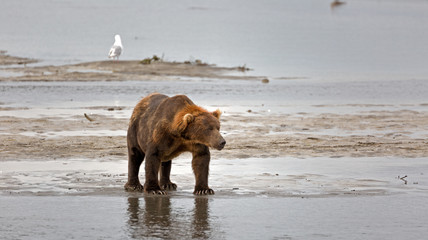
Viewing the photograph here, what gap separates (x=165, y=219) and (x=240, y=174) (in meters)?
3.08

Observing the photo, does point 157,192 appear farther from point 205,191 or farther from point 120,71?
point 120,71

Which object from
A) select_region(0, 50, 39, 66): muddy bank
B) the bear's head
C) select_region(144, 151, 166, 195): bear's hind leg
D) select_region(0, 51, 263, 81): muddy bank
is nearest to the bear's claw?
select_region(144, 151, 166, 195): bear's hind leg

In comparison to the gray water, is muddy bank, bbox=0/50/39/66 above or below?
below

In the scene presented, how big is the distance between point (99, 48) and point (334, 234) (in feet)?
Result: 134

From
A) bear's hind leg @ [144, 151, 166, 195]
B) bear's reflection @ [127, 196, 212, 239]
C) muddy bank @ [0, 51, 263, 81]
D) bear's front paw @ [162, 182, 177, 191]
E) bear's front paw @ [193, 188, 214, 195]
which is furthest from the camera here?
muddy bank @ [0, 51, 263, 81]

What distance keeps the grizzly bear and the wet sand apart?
Answer: 0.28 metres

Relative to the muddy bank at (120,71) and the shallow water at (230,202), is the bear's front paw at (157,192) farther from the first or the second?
the muddy bank at (120,71)

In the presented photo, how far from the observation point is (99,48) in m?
48.5

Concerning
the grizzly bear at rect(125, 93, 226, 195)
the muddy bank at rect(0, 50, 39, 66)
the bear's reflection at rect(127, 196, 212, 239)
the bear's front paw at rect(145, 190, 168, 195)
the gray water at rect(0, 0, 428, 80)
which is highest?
the gray water at rect(0, 0, 428, 80)

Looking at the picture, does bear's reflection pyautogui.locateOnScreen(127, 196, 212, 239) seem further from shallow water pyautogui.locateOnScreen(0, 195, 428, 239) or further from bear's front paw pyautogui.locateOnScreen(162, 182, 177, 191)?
bear's front paw pyautogui.locateOnScreen(162, 182, 177, 191)

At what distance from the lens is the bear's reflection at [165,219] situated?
343 inches

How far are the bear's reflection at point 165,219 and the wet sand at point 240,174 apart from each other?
1cm

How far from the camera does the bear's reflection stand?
28.6 ft

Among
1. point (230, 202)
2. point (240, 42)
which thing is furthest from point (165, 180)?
point (240, 42)
